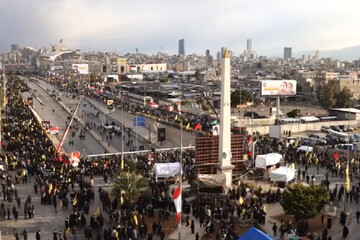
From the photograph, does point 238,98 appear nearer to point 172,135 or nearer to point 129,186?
point 172,135

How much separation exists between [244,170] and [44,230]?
32.9ft

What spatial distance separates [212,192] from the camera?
19266 mm

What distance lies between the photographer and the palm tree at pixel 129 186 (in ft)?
55.9

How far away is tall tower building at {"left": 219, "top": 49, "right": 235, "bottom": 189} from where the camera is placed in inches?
786

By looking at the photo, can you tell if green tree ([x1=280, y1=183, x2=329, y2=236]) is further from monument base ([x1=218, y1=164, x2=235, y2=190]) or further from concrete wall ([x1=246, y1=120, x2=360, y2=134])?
concrete wall ([x1=246, y1=120, x2=360, y2=134])

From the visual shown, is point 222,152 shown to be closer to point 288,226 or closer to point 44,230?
point 288,226

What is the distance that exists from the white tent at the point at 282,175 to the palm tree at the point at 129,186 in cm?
635

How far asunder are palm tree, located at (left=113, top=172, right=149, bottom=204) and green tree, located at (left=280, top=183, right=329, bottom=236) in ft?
17.6

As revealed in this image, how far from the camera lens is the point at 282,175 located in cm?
2019

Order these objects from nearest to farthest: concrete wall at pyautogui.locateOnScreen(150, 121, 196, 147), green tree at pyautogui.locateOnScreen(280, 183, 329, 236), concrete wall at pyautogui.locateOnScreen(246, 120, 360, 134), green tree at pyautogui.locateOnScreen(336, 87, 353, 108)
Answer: green tree at pyautogui.locateOnScreen(280, 183, 329, 236) < concrete wall at pyautogui.locateOnScreen(150, 121, 196, 147) < concrete wall at pyautogui.locateOnScreen(246, 120, 360, 134) < green tree at pyautogui.locateOnScreen(336, 87, 353, 108)

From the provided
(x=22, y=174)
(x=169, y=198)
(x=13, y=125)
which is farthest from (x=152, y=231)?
(x=13, y=125)

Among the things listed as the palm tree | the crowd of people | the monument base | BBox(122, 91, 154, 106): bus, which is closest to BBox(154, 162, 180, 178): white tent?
the crowd of people

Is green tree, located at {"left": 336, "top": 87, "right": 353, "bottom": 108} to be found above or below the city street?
above

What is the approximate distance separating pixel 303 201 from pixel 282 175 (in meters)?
5.13
